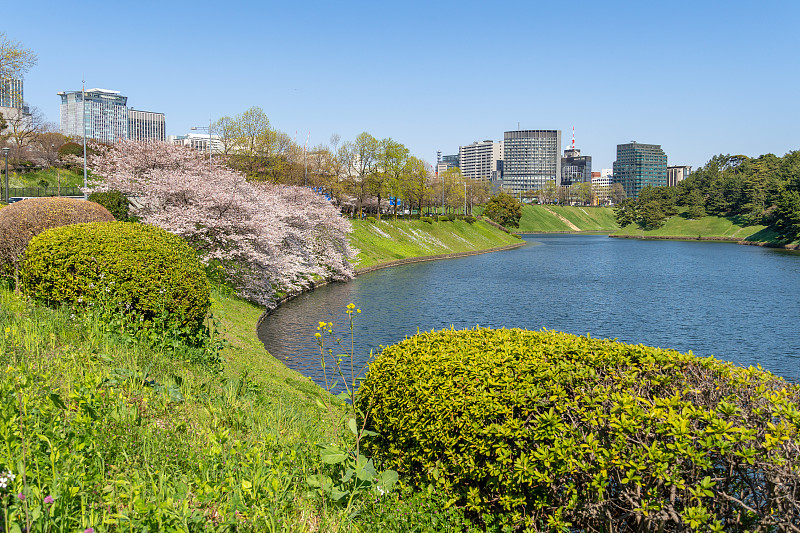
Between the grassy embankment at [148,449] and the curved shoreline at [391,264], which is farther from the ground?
the grassy embankment at [148,449]

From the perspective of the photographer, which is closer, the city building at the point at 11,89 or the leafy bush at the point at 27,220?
the leafy bush at the point at 27,220

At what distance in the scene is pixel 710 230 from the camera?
131875 mm

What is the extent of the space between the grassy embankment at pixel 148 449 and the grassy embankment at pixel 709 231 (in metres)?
122

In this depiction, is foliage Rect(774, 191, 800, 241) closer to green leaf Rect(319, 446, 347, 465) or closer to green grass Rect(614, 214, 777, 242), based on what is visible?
green grass Rect(614, 214, 777, 242)

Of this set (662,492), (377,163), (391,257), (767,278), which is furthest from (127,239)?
(377,163)

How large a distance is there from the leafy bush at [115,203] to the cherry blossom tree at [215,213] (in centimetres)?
105

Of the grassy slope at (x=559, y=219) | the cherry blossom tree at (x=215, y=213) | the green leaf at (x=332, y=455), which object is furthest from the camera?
the grassy slope at (x=559, y=219)

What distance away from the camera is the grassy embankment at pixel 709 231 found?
375 feet

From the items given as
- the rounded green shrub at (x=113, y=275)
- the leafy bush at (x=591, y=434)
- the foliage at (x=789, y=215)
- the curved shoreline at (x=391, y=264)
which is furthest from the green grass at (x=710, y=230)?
the leafy bush at (x=591, y=434)

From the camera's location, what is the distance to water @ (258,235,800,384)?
25.3 m

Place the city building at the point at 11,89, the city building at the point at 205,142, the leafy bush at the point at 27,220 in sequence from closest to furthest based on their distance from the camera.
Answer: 1. the leafy bush at the point at 27,220
2. the city building at the point at 11,89
3. the city building at the point at 205,142

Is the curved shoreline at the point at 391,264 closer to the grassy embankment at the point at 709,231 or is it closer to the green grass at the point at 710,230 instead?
the grassy embankment at the point at 709,231

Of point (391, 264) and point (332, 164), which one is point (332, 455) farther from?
point (332, 164)

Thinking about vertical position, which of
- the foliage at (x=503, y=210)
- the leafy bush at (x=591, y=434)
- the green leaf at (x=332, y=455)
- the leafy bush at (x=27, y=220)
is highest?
the foliage at (x=503, y=210)
